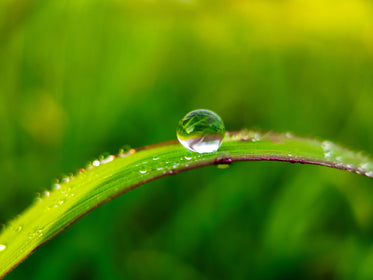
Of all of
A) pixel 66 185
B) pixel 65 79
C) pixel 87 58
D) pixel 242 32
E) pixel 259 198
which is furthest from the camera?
pixel 242 32

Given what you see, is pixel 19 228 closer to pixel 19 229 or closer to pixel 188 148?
pixel 19 229

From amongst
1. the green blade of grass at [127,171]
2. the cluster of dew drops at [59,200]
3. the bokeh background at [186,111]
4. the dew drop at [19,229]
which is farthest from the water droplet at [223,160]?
the bokeh background at [186,111]

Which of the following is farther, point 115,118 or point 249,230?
point 115,118

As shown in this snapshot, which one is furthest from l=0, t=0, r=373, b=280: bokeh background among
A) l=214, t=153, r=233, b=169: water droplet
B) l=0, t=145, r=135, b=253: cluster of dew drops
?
l=214, t=153, r=233, b=169: water droplet

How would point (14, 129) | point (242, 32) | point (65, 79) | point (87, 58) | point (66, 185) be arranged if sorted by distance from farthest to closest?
point (242, 32) < point (87, 58) < point (65, 79) < point (14, 129) < point (66, 185)

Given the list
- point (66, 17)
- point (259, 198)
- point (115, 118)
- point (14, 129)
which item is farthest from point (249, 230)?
point (66, 17)

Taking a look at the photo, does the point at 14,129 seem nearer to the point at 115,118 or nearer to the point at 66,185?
the point at 115,118

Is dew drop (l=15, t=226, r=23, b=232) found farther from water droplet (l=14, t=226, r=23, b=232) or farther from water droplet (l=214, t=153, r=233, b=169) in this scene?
water droplet (l=214, t=153, r=233, b=169)
